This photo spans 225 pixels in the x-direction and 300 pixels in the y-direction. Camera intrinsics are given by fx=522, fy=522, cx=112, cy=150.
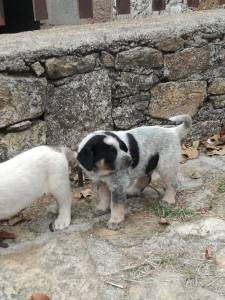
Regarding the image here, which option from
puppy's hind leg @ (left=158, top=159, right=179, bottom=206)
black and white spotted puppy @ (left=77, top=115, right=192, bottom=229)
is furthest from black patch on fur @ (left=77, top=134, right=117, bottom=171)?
puppy's hind leg @ (left=158, top=159, right=179, bottom=206)

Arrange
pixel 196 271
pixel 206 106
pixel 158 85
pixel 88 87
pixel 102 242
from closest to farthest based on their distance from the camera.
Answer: pixel 196 271
pixel 102 242
pixel 88 87
pixel 158 85
pixel 206 106

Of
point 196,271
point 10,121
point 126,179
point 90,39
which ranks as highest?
point 90,39

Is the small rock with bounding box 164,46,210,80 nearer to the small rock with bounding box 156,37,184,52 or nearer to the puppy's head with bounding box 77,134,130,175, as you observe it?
the small rock with bounding box 156,37,184,52

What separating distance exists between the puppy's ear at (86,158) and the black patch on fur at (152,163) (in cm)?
54

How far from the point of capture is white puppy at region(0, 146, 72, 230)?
3.51 metres

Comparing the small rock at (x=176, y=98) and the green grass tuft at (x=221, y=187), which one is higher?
the small rock at (x=176, y=98)

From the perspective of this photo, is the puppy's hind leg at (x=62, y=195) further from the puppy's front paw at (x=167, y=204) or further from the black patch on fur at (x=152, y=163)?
the puppy's front paw at (x=167, y=204)

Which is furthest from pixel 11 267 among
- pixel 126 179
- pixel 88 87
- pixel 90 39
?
pixel 90 39

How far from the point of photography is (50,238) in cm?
362

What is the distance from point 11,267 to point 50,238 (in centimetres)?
40

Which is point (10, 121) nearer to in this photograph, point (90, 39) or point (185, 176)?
point (90, 39)

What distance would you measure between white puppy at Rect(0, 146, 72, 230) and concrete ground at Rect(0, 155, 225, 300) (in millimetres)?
215

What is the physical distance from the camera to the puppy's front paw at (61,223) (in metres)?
3.72

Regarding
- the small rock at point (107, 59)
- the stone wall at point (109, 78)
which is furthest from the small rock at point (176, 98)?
the small rock at point (107, 59)
